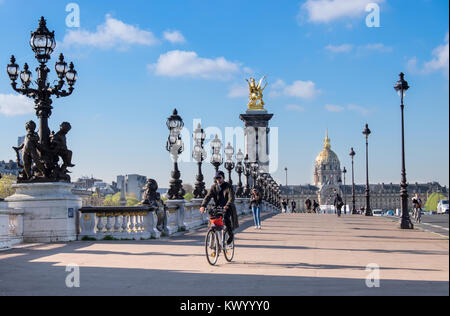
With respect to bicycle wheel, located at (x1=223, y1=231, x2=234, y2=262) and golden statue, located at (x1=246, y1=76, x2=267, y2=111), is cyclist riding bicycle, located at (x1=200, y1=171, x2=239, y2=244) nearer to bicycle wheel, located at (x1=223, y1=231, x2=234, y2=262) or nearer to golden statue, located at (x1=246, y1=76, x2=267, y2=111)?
bicycle wheel, located at (x1=223, y1=231, x2=234, y2=262)

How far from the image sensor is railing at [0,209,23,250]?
56.9ft

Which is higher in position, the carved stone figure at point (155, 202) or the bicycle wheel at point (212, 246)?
the carved stone figure at point (155, 202)

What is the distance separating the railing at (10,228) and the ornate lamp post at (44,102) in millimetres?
1504

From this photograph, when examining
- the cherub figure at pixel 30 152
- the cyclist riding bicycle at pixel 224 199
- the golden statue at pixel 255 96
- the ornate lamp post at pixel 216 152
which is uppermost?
the golden statue at pixel 255 96

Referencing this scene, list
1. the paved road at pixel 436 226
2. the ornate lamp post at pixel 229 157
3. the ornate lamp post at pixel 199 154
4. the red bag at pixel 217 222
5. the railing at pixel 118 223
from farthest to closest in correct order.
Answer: the ornate lamp post at pixel 229 157
the ornate lamp post at pixel 199 154
the paved road at pixel 436 226
the railing at pixel 118 223
the red bag at pixel 217 222

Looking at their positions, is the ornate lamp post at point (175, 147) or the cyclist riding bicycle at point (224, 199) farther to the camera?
the ornate lamp post at point (175, 147)

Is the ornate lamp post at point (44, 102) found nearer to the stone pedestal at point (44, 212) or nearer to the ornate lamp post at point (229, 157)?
the stone pedestal at point (44, 212)

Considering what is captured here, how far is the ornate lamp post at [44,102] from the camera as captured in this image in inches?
795

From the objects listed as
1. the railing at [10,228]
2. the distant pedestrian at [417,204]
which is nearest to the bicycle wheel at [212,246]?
the railing at [10,228]

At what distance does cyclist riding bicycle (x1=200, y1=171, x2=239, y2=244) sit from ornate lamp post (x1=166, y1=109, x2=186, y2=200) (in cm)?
1145

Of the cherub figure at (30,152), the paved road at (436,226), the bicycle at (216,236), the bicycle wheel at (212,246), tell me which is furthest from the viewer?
the paved road at (436,226)

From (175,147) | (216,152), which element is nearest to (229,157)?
(216,152)

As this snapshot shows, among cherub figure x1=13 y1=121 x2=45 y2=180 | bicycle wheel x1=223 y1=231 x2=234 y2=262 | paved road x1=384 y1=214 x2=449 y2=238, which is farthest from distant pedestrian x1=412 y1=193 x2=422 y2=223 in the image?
bicycle wheel x1=223 y1=231 x2=234 y2=262
